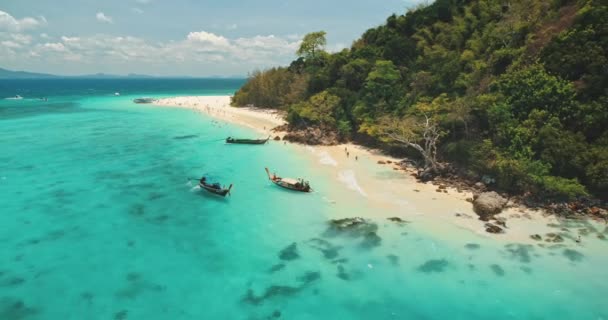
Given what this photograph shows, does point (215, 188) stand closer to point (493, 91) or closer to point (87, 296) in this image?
point (87, 296)

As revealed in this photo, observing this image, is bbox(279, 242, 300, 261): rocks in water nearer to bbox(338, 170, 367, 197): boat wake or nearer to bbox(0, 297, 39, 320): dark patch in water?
bbox(338, 170, 367, 197): boat wake

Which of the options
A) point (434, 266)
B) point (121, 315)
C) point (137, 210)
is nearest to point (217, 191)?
point (137, 210)

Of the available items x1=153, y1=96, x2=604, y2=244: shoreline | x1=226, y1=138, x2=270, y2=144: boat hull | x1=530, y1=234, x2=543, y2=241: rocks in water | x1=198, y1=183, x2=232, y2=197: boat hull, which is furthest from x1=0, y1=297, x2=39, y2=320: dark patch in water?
x1=226, y1=138, x2=270, y2=144: boat hull

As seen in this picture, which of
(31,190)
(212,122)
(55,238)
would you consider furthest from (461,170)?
(212,122)

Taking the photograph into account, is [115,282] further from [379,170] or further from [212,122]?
[212,122]

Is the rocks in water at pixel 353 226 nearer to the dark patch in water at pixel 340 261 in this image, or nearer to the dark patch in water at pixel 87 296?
the dark patch in water at pixel 340 261

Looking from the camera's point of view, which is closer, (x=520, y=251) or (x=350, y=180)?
(x=520, y=251)
